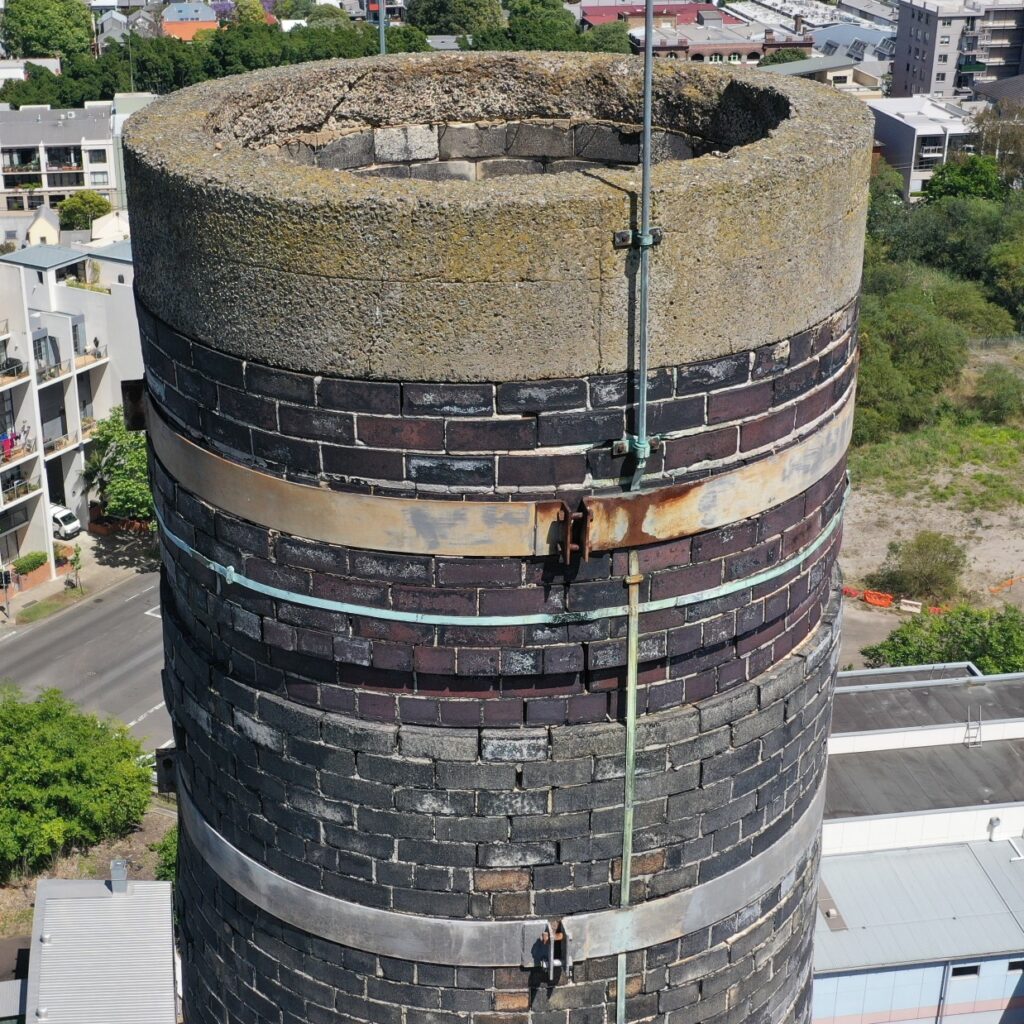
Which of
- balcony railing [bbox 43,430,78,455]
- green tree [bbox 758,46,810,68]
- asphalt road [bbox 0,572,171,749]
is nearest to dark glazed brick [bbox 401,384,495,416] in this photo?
asphalt road [bbox 0,572,171,749]

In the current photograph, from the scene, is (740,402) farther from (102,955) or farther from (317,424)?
(102,955)

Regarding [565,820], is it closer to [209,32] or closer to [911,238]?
[911,238]

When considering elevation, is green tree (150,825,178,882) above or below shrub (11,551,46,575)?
above

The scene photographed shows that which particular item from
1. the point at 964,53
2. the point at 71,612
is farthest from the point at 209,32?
the point at 71,612

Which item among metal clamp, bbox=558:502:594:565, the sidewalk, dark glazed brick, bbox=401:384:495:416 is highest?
dark glazed brick, bbox=401:384:495:416

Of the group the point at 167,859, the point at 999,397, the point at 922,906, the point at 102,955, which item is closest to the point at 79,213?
the point at 999,397

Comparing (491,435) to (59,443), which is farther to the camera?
(59,443)

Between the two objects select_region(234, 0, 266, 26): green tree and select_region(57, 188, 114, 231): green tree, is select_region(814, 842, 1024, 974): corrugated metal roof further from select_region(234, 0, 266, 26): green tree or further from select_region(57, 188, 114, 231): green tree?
select_region(234, 0, 266, 26): green tree

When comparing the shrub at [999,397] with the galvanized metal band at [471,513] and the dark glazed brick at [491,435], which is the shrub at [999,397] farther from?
the dark glazed brick at [491,435]
